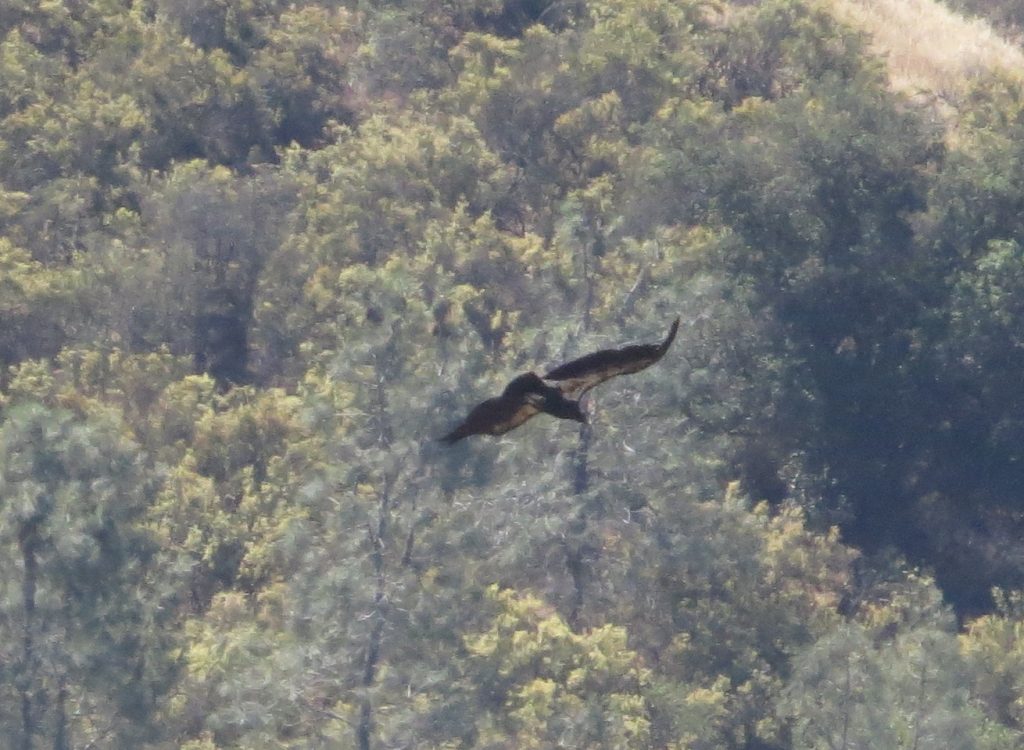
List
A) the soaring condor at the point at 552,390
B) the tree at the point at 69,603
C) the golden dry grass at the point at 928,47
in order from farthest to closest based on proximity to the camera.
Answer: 1. the golden dry grass at the point at 928,47
2. the tree at the point at 69,603
3. the soaring condor at the point at 552,390

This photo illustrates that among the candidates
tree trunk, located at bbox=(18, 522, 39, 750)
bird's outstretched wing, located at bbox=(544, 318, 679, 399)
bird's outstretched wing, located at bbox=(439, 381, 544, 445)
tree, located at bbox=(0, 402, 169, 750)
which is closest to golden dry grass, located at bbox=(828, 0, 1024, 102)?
tree, located at bbox=(0, 402, 169, 750)

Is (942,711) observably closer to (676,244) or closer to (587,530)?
(587,530)

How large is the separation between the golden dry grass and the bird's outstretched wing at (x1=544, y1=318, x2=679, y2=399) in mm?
27310

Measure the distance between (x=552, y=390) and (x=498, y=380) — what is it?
18.8 meters

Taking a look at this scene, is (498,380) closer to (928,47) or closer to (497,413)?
(928,47)

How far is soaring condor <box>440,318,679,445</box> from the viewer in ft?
18.2

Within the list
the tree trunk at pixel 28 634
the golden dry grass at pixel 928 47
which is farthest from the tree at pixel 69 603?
the golden dry grass at pixel 928 47

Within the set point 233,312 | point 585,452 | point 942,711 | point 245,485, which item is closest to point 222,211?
point 233,312

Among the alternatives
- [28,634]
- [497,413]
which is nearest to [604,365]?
[497,413]

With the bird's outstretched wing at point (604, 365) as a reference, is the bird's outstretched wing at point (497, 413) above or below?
below

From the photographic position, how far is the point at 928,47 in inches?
1356

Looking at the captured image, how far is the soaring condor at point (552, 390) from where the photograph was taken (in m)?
5.56

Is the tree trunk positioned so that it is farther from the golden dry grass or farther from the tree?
the golden dry grass

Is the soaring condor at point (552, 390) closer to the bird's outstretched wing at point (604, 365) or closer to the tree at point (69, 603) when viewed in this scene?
the bird's outstretched wing at point (604, 365)
